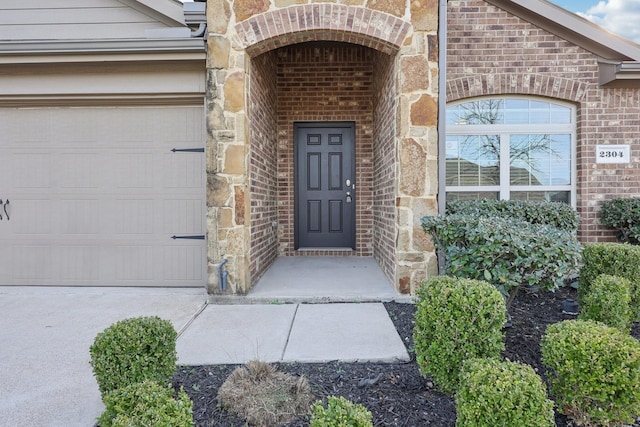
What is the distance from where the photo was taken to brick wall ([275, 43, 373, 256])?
6320mm

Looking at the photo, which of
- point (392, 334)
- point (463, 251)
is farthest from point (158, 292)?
point (463, 251)

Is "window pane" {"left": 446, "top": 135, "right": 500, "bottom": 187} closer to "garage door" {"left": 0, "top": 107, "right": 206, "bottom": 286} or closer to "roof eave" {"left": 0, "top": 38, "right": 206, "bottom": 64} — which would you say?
"garage door" {"left": 0, "top": 107, "right": 206, "bottom": 286}

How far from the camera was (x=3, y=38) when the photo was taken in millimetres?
4609

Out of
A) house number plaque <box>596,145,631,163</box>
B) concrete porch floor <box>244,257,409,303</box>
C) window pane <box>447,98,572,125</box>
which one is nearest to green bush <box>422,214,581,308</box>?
concrete porch floor <box>244,257,409,303</box>

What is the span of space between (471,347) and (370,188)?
14.7ft

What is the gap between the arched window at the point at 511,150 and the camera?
5410 mm

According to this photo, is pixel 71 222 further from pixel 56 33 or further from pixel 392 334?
pixel 392 334

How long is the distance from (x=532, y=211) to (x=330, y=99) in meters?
3.48

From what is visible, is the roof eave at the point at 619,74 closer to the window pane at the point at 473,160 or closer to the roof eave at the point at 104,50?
the window pane at the point at 473,160

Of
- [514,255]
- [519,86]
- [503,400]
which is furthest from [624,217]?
[503,400]

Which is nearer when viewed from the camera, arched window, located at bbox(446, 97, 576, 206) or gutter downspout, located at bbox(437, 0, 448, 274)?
gutter downspout, located at bbox(437, 0, 448, 274)

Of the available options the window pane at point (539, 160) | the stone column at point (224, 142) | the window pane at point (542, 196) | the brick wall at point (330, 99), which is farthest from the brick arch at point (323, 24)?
the window pane at point (542, 196)

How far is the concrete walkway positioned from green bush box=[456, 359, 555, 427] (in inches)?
38.9

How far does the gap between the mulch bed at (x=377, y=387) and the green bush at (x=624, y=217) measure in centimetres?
252
